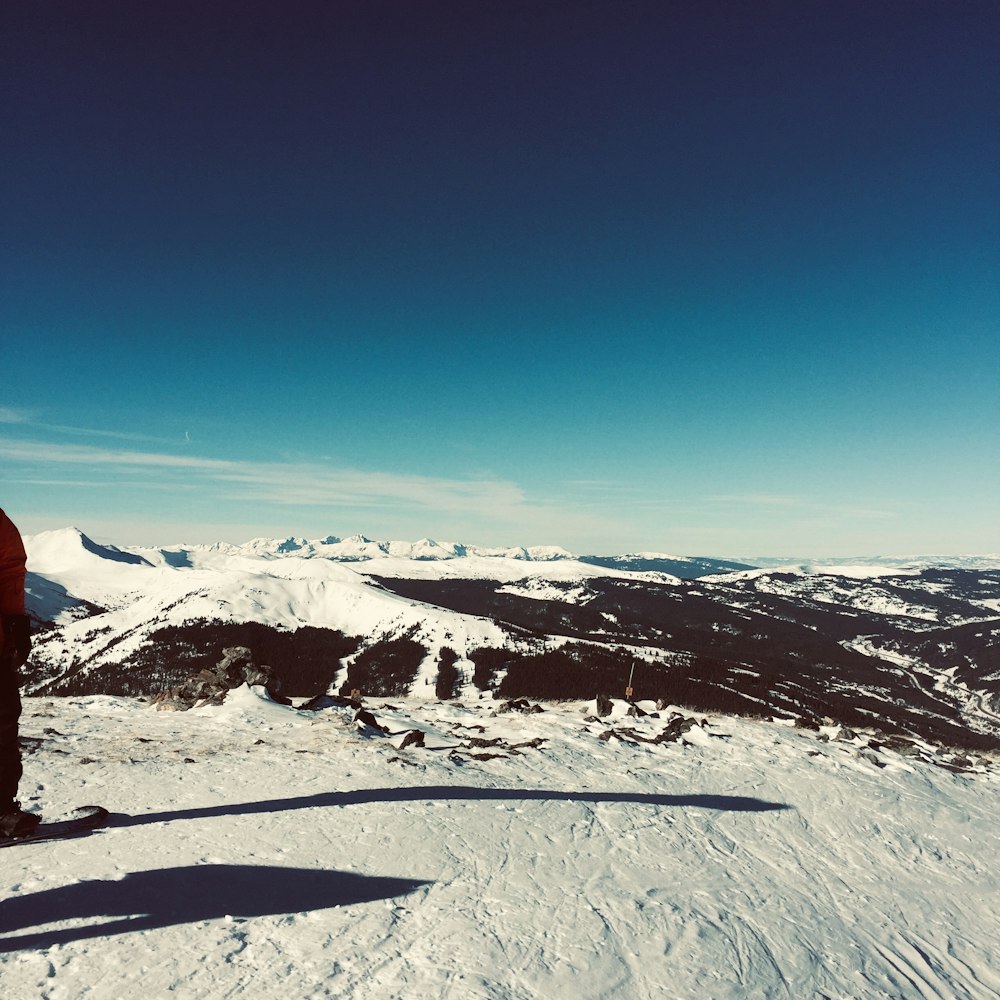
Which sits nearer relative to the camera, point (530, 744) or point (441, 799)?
point (441, 799)

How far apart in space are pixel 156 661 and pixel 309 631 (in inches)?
1735

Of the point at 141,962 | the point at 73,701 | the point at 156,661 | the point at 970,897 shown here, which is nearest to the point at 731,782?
the point at 970,897

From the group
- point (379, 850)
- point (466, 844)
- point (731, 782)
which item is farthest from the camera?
point (731, 782)

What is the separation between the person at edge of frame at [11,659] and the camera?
24.4 ft

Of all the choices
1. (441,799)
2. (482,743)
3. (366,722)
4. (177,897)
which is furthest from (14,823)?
(482,743)

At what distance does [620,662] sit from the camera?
145 metres

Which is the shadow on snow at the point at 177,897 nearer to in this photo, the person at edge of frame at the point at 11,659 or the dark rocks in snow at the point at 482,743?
the person at edge of frame at the point at 11,659

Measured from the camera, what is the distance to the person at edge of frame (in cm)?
745

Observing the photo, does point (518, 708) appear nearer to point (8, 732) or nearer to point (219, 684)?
point (219, 684)

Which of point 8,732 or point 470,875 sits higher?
point 8,732

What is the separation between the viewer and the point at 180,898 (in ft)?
23.6

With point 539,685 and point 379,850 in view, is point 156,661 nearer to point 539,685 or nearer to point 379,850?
point 539,685

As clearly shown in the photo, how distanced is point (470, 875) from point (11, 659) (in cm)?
760

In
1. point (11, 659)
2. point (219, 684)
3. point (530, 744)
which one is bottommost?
point (219, 684)
